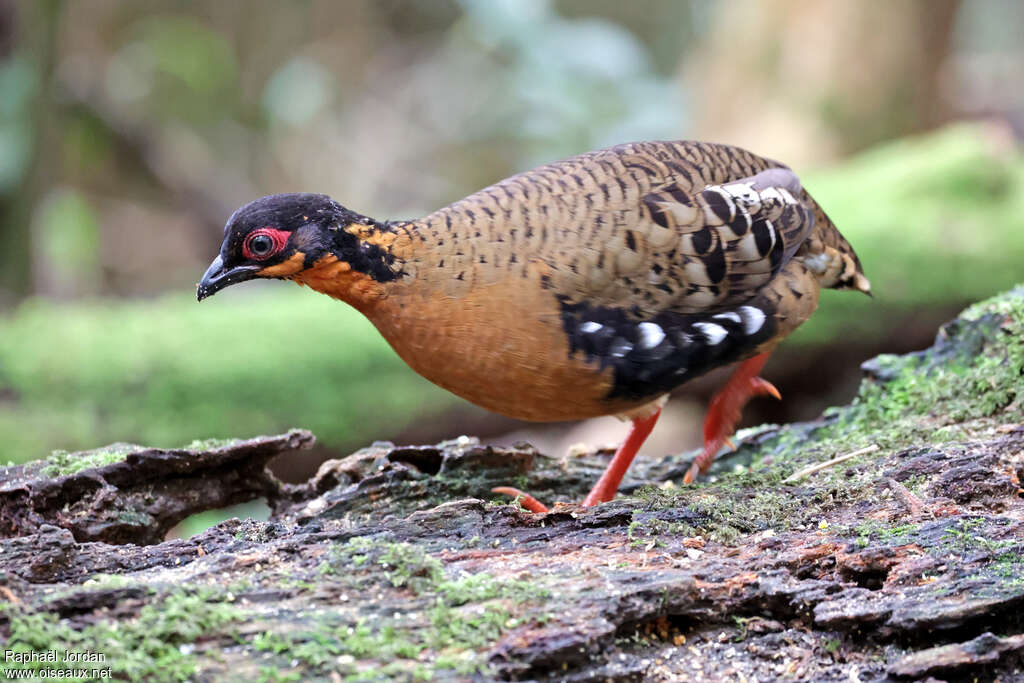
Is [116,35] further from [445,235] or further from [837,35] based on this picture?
[445,235]

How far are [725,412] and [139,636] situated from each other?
108 inches

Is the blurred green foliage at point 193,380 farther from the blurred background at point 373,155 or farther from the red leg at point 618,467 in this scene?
the red leg at point 618,467

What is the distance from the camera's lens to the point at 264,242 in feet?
10.7

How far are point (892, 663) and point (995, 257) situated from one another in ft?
23.0

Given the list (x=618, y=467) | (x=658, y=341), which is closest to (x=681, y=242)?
(x=658, y=341)

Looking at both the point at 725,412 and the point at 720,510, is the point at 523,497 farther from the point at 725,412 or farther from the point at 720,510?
the point at 725,412

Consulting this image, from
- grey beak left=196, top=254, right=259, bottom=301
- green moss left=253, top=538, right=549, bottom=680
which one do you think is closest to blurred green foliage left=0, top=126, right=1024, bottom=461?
grey beak left=196, top=254, right=259, bottom=301

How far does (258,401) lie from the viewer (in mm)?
7527

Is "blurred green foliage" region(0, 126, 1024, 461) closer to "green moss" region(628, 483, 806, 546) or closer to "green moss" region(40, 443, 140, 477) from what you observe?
"green moss" region(40, 443, 140, 477)

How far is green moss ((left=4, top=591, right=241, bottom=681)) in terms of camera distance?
214 centimetres

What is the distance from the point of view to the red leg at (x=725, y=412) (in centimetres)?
420

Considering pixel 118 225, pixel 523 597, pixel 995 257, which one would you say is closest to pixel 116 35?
pixel 118 225

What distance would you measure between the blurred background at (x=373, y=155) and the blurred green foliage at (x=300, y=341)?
0.02 meters

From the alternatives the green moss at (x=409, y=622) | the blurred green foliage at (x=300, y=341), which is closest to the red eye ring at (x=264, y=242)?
the green moss at (x=409, y=622)
